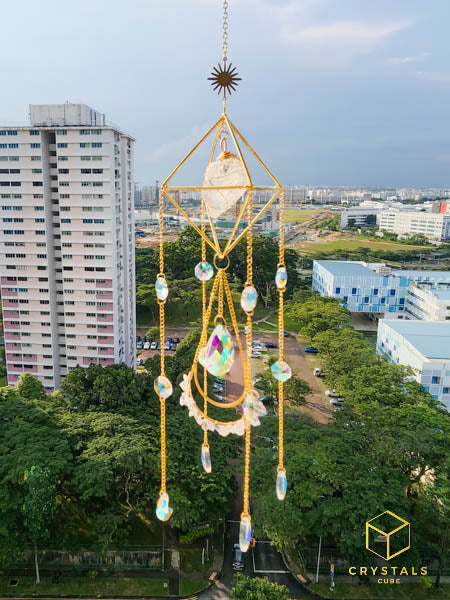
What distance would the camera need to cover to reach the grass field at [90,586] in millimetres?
10555

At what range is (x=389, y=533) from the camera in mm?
9805

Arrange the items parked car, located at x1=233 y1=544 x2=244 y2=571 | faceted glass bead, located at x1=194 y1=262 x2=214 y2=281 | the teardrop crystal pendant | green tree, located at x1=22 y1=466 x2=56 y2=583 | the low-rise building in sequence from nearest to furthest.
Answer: the teardrop crystal pendant → faceted glass bead, located at x1=194 y1=262 x2=214 y2=281 → green tree, located at x1=22 y1=466 x2=56 y2=583 → parked car, located at x1=233 y1=544 x2=244 y2=571 → the low-rise building

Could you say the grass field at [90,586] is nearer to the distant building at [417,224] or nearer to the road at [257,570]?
the road at [257,570]

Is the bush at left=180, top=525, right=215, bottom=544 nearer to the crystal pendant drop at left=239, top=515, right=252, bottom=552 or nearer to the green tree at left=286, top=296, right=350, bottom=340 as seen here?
the crystal pendant drop at left=239, top=515, right=252, bottom=552

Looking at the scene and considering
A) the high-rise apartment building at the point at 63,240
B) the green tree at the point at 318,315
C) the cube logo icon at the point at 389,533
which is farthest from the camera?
the green tree at the point at 318,315

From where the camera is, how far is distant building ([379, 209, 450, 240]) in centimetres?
6512

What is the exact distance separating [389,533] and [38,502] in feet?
25.4

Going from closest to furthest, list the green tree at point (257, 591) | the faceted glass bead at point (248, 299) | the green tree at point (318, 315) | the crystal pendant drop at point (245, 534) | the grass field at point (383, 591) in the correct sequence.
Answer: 1. the faceted glass bead at point (248, 299)
2. the crystal pendant drop at point (245, 534)
3. the green tree at point (257, 591)
4. the grass field at point (383, 591)
5. the green tree at point (318, 315)

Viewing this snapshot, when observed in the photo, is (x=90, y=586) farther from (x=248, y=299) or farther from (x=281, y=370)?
(x=248, y=299)

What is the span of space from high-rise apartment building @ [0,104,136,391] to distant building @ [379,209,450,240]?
57.3 metres

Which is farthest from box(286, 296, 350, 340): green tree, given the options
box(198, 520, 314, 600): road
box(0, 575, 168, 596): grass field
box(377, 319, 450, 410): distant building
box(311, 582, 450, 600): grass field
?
box(0, 575, 168, 596): grass field

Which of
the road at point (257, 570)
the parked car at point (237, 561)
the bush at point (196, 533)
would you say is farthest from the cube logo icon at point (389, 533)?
the bush at point (196, 533)

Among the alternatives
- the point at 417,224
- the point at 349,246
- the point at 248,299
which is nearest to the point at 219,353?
the point at 248,299

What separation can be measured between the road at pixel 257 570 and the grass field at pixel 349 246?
45.8m
